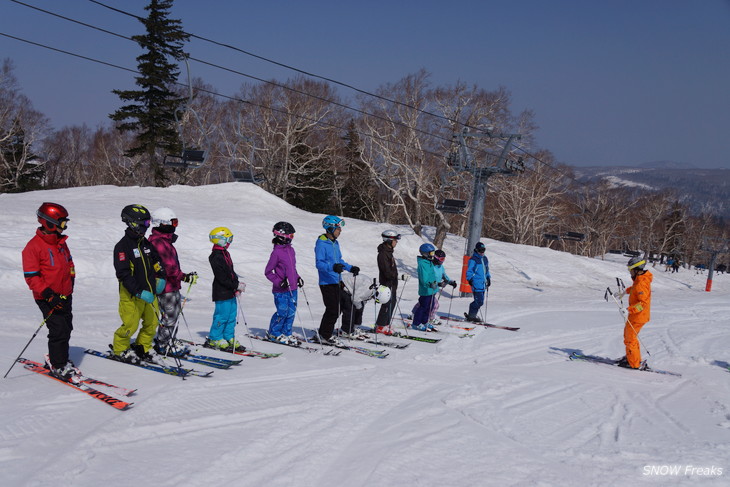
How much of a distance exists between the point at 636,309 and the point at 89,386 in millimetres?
6977

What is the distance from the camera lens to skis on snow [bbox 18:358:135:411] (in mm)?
4379

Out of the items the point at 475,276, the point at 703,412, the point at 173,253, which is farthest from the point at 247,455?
the point at 475,276

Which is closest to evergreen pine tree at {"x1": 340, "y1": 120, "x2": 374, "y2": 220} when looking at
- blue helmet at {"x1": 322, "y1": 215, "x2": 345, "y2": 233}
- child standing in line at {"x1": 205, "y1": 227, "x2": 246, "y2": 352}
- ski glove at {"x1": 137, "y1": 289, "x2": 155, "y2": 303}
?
blue helmet at {"x1": 322, "y1": 215, "x2": 345, "y2": 233}

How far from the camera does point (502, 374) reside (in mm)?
6707

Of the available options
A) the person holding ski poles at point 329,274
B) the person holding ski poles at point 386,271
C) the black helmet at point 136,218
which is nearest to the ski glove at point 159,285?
the black helmet at point 136,218

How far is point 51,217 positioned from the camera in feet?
15.3

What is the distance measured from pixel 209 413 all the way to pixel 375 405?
1.53 meters

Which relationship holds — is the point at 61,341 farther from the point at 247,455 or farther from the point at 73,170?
the point at 73,170

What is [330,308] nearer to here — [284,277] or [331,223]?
[284,277]

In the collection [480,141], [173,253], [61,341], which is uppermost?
[480,141]

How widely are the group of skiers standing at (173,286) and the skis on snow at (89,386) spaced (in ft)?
0.32

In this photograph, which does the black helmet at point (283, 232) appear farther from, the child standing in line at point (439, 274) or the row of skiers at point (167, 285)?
the child standing in line at point (439, 274)

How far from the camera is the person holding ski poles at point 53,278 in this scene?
466 cm

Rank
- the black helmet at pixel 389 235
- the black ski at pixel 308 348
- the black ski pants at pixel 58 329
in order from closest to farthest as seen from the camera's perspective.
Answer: the black ski pants at pixel 58 329, the black ski at pixel 308 348, the black helmet at pixel 389 235
